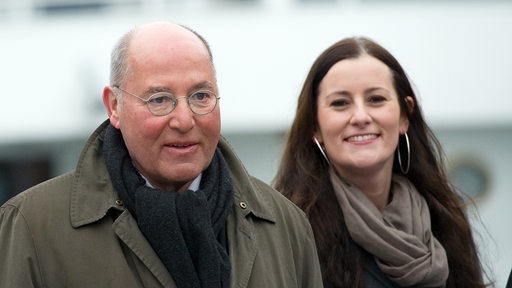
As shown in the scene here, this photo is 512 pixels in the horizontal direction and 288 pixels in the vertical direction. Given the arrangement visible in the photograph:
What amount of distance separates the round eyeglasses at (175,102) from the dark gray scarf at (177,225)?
20cm

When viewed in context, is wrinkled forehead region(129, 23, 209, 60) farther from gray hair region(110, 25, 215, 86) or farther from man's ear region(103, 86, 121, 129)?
man's ear region(103, 86, 121, 129)

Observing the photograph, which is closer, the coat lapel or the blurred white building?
the coat lapel

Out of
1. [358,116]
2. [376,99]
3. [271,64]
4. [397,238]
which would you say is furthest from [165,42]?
[271,64]

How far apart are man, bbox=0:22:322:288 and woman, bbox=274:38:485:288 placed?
1.01 m

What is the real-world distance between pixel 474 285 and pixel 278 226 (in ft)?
4.31

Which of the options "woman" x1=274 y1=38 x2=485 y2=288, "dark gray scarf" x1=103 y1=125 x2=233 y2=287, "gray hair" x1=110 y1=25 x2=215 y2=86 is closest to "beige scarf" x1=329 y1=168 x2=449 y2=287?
"woman" x1=274 y1=38 x2=485 y2=288

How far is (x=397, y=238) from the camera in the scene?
402cm

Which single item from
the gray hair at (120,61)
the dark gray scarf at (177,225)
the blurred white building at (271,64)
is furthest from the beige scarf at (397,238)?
the blurred white building at (271,64)

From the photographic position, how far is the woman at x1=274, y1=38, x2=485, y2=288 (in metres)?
4.02

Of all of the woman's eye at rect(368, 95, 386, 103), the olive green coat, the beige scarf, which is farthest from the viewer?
the woman's eye at rect(368, 95, 386, 103)

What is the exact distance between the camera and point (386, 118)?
13.4ft

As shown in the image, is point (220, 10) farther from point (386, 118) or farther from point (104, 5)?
point (386, 118)

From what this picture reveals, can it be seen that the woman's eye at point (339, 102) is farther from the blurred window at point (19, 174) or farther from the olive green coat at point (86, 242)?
the blurred window at point (19, 174)

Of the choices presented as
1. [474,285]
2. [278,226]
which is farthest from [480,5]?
[278,226]
